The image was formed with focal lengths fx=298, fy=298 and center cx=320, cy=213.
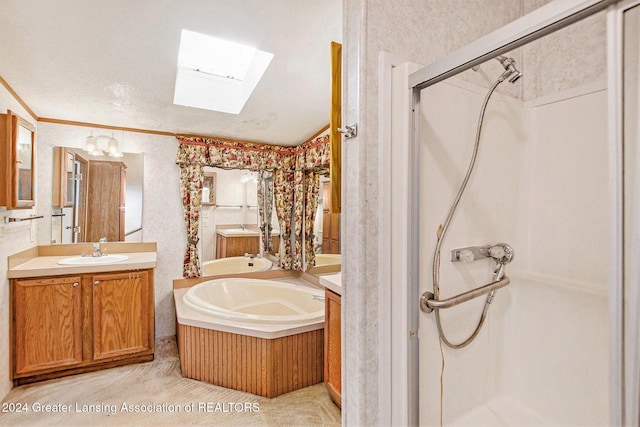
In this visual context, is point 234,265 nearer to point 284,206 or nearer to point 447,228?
point 284,206

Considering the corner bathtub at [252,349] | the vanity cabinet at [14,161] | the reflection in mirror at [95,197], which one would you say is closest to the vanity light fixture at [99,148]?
the reflection in mirror at [95,197]

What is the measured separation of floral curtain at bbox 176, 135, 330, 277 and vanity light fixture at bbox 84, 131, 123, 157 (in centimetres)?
55

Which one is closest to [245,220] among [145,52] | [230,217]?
[230,217]

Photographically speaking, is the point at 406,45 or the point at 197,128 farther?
the point at 197,128

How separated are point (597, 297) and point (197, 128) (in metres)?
3.15

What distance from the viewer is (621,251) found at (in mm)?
605

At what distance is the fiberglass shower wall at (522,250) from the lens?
3.77 feet

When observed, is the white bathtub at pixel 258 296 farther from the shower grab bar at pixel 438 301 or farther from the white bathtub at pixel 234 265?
the shower grab bar at pixel 438 301

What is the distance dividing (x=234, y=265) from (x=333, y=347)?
1968 mm

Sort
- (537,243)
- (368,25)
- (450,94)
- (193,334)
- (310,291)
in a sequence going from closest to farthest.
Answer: (368,25), (450,94), (537,243), (193,334), (310,291)

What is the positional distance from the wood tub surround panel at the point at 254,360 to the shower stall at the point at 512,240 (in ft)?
3.82

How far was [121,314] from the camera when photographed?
246cm

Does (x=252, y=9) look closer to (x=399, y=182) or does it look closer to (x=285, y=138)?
(x=399, y=182)

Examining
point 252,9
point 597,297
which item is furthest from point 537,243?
point 252,9
